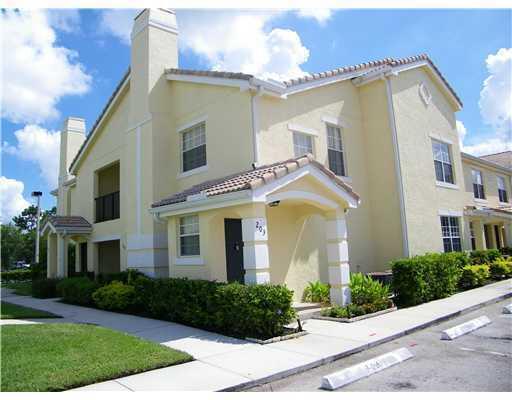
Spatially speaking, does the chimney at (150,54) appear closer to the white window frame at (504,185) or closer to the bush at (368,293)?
the bush at (368,293)

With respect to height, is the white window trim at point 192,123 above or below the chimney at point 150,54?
below

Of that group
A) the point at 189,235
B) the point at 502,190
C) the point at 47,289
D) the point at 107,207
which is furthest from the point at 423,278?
the point at 502,190

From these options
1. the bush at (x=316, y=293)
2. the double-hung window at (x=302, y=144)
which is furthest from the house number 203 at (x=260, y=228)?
the double-hung window at (x=302, y=144)

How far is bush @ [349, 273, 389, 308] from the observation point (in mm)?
10742

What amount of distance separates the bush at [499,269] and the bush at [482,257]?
0.24 metres

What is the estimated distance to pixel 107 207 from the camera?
1888 cm

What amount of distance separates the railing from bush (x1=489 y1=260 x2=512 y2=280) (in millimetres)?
16215

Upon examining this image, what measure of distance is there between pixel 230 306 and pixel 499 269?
13816mm

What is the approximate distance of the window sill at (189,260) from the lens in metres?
10.4

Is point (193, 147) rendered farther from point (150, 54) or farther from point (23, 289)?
point (23, 289)

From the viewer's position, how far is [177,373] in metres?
6.05

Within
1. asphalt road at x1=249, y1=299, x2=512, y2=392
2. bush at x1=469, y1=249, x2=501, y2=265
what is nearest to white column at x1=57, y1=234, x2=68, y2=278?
asphalt road at x1=249, y1=299, x2=512, y2=392

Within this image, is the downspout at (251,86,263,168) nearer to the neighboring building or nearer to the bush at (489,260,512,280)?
the neighboring building

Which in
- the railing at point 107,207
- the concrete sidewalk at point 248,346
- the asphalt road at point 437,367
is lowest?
the asphalt road at point 437,367
